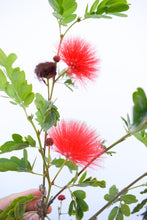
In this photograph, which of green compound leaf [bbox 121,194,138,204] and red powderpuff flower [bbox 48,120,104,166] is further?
green compound leaf [bbox 121,194,138,204]

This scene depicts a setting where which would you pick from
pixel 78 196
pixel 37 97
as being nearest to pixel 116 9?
pixel 37 97

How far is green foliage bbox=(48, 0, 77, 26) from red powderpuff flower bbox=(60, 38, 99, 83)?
0.04 m

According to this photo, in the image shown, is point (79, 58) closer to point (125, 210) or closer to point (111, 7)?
point (111, 7)

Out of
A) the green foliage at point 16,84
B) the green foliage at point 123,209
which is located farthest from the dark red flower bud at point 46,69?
the green foliage at point 123,209

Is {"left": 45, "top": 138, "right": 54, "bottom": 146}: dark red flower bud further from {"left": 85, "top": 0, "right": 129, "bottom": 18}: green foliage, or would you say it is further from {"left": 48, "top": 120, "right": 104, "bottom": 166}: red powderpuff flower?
{"left": 85, "top": 0, "right": 129, "bottom": 18}: green foliage

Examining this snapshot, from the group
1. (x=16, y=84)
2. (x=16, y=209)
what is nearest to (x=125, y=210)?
(x=16, y=209)

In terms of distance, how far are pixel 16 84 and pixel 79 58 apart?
0.12 meters

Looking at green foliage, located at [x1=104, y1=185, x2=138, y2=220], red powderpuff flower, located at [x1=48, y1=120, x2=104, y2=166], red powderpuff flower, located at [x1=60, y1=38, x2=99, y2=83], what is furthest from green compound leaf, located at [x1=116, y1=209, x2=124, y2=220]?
red powderpuff flower, located at [x1=60, y1=38, x2=99, y2=83]

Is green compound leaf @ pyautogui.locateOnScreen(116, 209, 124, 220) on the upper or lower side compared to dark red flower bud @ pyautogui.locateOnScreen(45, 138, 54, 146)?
lower

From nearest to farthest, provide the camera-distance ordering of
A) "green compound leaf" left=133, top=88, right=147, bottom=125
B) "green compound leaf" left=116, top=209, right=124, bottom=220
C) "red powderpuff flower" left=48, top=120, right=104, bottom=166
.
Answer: "green compound leaf" left=133, top=88, right=147, bottom=125
"red powderpuff flower" left=48, top=120, right=104, bottom=166
"green compound leaf" left=116, top=209, right=124, bottom=220

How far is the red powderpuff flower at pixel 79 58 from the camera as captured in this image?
18.1 inches

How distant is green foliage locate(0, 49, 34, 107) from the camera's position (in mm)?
432

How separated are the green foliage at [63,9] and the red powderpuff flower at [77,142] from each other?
0.18 meters

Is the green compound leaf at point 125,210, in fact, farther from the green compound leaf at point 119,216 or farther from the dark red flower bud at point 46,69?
the dark red flower bud at point 46,69
